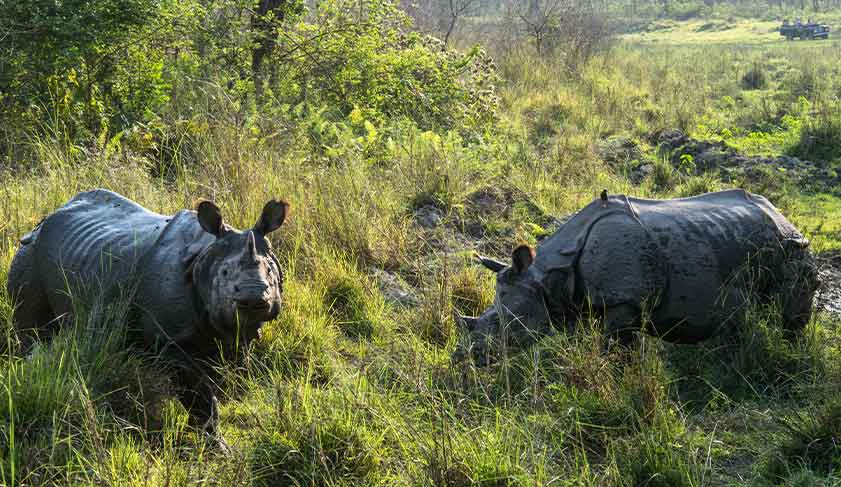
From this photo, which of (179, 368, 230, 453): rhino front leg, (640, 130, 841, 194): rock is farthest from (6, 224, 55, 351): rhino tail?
(640, 130, 841, 194): rock

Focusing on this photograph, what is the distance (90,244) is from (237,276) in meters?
1.02

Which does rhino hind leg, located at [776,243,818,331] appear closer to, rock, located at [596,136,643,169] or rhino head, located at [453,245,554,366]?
rhino head, located at [453,245,554,366]

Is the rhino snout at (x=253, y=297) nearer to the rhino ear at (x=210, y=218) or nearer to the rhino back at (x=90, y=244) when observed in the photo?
the rhino ear at (x=210, y=218)

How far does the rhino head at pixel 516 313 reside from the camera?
15.1 feet

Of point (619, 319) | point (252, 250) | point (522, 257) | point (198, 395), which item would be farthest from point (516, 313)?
point (198, 395)

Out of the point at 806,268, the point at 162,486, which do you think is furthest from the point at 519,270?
the point at 162,486

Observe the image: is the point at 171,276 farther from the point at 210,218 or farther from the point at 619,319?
the point at 619,319

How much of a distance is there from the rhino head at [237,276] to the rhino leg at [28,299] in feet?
3.36

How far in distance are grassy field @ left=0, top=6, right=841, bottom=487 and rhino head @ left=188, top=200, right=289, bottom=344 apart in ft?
1.03

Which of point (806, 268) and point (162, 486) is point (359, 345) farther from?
point (806, 268)

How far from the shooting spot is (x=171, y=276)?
404 centimetres

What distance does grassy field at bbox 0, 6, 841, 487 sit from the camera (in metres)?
3.46

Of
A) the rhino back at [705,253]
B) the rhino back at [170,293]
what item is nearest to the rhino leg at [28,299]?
the rhino back at [170,293]

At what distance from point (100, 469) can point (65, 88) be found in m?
5.69
